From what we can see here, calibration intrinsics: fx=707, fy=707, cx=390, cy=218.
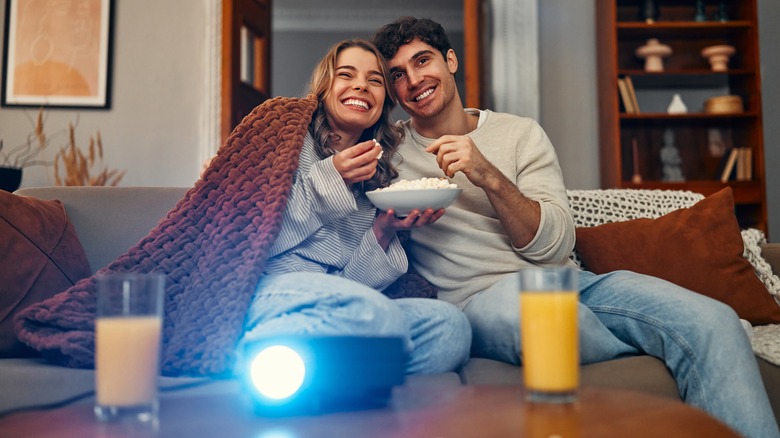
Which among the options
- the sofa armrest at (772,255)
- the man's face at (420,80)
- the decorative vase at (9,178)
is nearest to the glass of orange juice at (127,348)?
the man's face at (420,80)

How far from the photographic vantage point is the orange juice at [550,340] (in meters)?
0.76

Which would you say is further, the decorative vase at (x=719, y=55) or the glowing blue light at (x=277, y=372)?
the decorative vase at (x=719, y=55)

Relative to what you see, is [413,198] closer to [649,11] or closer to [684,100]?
[649,11]

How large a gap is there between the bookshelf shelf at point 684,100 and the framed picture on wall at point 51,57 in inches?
119

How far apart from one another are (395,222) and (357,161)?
7.7 inches

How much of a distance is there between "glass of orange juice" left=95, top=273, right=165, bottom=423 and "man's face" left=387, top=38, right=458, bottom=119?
1325mm

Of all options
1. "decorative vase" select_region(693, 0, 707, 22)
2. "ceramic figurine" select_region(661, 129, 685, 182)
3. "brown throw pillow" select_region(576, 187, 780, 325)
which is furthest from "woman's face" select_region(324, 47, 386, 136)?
"decorative vase" select_region(693, 0, 707, 22)

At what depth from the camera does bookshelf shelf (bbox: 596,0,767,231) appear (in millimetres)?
4051

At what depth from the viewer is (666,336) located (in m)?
1.38

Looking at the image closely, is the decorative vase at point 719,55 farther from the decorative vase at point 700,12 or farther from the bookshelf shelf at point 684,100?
Answer: the decorative vase at point 700,12

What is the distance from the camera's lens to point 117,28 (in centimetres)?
427

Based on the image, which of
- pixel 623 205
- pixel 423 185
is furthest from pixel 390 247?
pixel 623 205

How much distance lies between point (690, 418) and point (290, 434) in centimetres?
38

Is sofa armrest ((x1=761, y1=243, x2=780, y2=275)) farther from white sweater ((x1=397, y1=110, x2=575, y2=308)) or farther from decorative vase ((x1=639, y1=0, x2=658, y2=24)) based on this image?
decorative vase ((x1=639, y1=0, x2=658, y2=24))
